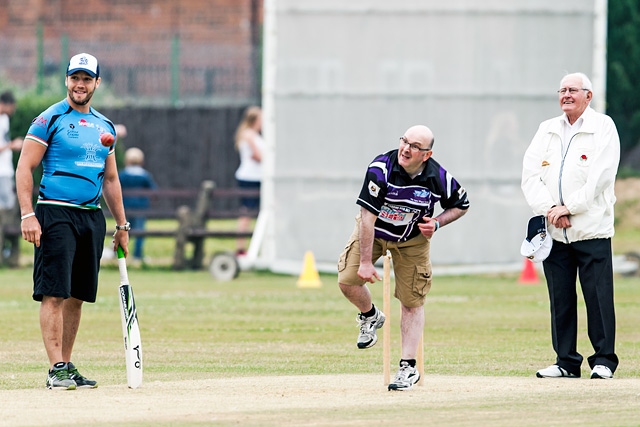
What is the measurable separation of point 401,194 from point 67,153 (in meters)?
2.25

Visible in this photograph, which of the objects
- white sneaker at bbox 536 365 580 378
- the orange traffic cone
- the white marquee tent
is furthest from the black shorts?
the white marquee tent

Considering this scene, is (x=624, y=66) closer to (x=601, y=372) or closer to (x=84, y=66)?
(x=601, y=372)

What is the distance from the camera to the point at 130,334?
10273mm

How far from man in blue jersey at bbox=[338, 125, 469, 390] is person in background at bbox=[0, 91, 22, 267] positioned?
42.7 ft

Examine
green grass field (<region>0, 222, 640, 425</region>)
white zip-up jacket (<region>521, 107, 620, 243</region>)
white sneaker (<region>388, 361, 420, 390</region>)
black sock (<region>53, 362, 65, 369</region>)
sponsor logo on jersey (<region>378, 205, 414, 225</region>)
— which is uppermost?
white zip-up jacket (<region>521, 107, 620, 243</region>)

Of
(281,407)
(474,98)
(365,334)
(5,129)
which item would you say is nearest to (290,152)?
(474,98)

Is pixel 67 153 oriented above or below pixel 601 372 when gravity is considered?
above

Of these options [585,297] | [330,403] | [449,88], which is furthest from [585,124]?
[449,88]

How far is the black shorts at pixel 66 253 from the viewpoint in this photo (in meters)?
9.95

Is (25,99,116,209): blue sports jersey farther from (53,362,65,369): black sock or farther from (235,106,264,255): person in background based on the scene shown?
(235,106,264,255): person in background

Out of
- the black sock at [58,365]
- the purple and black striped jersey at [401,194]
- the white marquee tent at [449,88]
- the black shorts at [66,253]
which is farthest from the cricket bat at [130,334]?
the white marquee tent at [449,88]

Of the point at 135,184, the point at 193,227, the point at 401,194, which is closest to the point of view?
the point at 401,194

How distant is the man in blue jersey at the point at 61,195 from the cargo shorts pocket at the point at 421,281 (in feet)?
7.27

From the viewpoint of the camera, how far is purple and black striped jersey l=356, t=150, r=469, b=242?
32.4 ft
